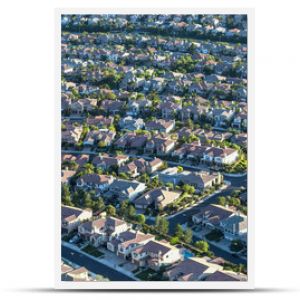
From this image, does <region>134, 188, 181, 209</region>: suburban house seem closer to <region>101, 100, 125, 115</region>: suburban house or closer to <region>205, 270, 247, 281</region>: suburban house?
<region>205, 270, 247, 281</region>: suburban house

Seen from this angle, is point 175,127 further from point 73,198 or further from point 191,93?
point 73,198

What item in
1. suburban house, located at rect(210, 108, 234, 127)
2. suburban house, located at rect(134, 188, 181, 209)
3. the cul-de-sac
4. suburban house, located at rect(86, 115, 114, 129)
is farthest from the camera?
suburban house, located at rect(86, 115, 114, 129)

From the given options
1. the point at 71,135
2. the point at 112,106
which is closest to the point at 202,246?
the point at 71,135

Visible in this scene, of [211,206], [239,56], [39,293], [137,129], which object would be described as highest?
[239,56]

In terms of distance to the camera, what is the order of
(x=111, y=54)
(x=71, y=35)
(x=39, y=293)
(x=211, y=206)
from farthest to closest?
(x=111, y=54)
(x=71, y=35)
(x=211, y=206)
(x=39, y=293)

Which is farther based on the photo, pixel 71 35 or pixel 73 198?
pixel 71 35

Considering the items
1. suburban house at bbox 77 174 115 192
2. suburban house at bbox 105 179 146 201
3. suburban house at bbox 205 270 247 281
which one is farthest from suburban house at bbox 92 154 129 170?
suburban house at bbox 205 270 247 281

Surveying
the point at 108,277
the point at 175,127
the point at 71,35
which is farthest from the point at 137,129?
the point at 108,277
